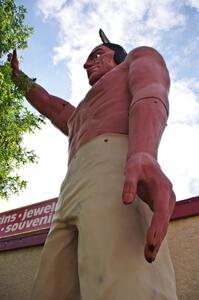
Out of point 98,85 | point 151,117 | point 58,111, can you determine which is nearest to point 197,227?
point 58,111

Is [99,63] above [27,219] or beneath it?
beneath

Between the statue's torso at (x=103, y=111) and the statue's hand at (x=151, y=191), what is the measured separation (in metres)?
0.37

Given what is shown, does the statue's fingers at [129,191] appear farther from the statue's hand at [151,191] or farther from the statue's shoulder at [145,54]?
the statue's shoulder at [145,54]

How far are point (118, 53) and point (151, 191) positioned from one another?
4.80 ft

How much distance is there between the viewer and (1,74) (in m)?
5.08

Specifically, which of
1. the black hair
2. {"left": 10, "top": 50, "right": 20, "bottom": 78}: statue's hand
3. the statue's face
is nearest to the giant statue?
the statue's face

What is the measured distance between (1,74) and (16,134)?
2.03 meters

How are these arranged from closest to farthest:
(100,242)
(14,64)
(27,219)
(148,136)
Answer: (100,242)
(148,136)
(14,64)
(27,219)

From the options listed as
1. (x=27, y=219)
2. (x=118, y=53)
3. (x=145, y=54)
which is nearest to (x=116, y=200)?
(x=145, y=54)

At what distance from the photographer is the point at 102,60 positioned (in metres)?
2.42

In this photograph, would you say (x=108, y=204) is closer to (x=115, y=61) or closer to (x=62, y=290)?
(x=62, y=290)

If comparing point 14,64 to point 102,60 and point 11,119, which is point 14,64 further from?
point 11,119

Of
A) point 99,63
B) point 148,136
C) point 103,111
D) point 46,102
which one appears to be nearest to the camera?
point 148,136

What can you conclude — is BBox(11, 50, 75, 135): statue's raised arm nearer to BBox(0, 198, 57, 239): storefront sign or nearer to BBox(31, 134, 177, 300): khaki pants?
BBox(31, 134, 177, 300): khaki pants
